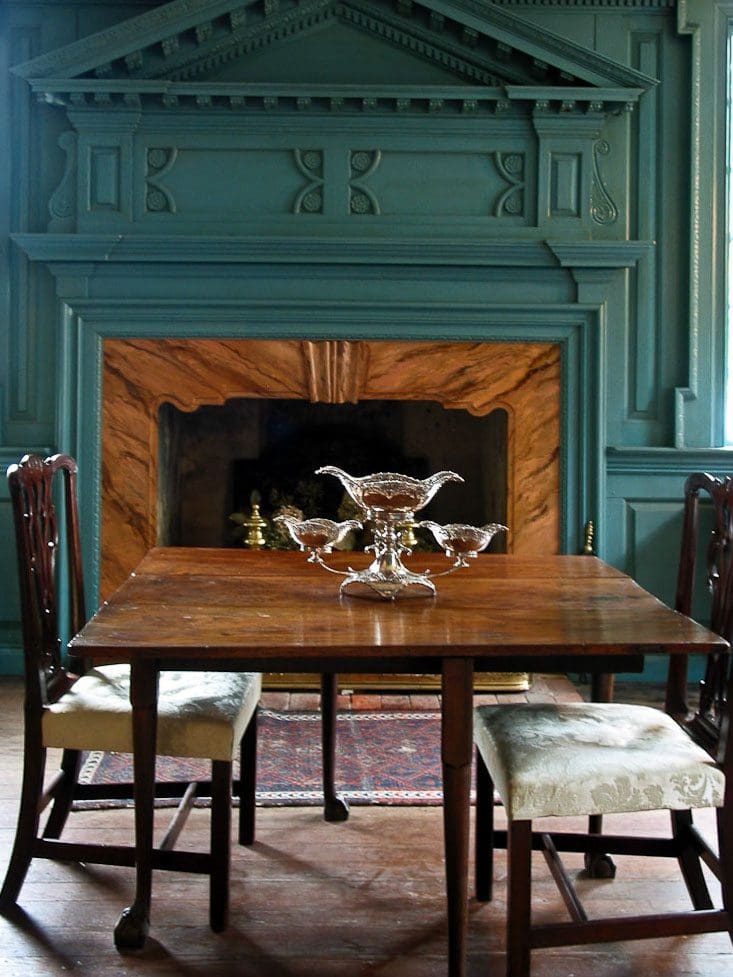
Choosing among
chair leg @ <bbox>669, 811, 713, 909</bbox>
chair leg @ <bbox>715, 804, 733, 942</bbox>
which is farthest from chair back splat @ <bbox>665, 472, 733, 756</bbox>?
chair leg @ <bbox>669, 811, 713, 909</bbox>

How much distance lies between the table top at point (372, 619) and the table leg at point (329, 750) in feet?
1.14

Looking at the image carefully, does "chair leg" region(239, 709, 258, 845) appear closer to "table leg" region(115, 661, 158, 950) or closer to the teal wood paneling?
"table leg" region(115, 661, 158, 950)

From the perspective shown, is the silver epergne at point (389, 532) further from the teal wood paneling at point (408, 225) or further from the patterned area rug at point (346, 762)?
the teal wood paneling at point (408, 225)

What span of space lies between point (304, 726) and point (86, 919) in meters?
1.48

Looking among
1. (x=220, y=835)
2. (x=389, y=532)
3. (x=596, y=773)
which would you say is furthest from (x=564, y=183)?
(x=220, y=835)

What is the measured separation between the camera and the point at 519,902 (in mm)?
1953

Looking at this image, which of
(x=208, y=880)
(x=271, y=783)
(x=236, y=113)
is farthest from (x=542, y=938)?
(x=236, y=113)

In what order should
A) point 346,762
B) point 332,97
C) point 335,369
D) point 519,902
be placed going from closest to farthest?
point 519,902
point 346,762
point 332,97
point 335,369

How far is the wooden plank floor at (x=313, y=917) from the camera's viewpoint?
7.11 ft

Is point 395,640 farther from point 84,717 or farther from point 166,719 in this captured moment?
point 84,717

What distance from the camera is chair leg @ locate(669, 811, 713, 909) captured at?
2.29 meters

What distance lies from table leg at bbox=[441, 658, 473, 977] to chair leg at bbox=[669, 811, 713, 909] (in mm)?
572

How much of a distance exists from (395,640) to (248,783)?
0.92m

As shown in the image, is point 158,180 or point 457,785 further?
point 158,180
